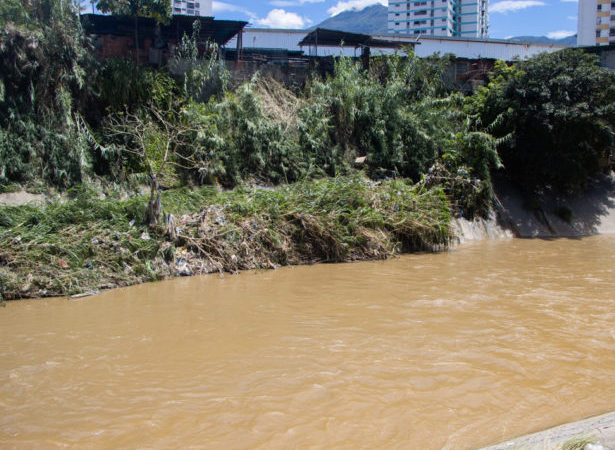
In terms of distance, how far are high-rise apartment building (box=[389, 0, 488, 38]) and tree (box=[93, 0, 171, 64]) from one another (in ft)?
314

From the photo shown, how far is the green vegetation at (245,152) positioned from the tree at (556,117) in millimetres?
39

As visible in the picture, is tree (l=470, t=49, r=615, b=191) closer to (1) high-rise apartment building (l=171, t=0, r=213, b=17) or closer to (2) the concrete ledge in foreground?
(2) the concrete ledge in foreground

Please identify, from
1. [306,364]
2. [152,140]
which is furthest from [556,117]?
[306,364]

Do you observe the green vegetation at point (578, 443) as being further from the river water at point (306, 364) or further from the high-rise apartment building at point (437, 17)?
the high-rise apartment building at point (437, 17)

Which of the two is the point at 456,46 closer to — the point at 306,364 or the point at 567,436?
the point at 306,364

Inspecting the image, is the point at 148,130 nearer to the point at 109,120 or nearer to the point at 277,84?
the point at 109,120

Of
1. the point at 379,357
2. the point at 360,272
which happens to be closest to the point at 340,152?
the point at 360,272

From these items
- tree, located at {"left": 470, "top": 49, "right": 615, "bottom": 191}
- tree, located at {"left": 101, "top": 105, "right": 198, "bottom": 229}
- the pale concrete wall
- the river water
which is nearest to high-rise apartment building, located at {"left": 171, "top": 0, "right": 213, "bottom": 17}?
the pale concrete wall

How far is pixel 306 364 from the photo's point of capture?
14.4 ft

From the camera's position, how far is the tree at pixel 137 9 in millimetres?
14398

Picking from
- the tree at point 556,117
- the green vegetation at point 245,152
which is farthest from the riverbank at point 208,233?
the tree at point 556,117

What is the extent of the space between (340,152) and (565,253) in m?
5.86

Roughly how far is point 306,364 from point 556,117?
10623mm

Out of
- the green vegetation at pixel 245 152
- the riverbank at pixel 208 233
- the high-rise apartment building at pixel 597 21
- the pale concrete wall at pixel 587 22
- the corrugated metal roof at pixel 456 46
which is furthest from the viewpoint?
the pale concrete wall at pixel 587 22
